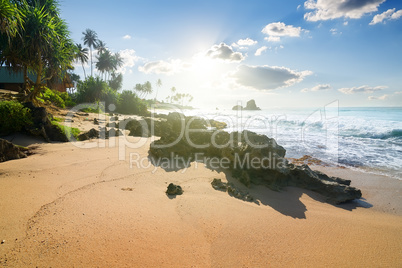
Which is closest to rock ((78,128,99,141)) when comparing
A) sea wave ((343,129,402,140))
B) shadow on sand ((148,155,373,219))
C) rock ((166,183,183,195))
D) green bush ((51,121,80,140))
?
green bush ((51,121,80,140))

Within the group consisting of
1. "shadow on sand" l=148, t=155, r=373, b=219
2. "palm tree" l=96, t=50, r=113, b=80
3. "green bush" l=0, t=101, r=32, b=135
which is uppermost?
"palm tree" l=96, t=50, r=113, b=80

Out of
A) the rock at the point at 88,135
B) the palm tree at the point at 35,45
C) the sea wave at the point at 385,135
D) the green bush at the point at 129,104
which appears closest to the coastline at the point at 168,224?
the rock at the point at 88,135

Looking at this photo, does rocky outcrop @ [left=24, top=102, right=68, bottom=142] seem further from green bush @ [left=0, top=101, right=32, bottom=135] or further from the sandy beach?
the sandy beach

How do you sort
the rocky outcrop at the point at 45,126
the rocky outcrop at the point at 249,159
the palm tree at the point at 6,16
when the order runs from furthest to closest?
the palm tree at the point at 6,16, the rocky outcrop at the point at 45,126, the rocky outcrop at the point at 249,159

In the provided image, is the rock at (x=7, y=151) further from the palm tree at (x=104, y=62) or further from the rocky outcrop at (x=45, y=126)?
the palm tree at (x=104, y=62)

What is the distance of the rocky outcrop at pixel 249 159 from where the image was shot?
4.45 metres

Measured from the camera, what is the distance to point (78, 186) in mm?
3359

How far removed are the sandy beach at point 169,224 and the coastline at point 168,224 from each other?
0.04ft

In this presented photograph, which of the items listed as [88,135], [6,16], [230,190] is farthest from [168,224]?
[6,16]

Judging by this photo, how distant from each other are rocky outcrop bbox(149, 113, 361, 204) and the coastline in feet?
0.99

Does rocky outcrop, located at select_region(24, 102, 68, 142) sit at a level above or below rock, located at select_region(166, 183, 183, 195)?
above

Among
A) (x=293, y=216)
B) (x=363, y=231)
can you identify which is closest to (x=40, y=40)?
(x=293, y=216)

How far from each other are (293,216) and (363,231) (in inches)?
41.7

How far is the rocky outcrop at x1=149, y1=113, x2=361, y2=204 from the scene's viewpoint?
4453 mm
